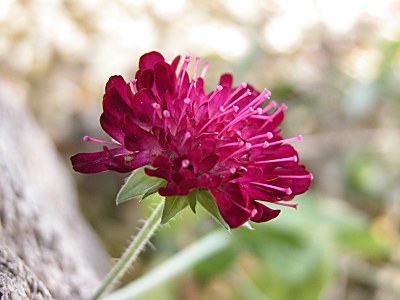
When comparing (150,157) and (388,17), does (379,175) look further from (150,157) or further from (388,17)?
(150,157)

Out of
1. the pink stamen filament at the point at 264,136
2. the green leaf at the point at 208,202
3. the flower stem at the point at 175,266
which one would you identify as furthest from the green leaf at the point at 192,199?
the flower stem at the point at 175,266

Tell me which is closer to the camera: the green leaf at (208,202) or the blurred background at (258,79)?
the green leaf at (208,202)

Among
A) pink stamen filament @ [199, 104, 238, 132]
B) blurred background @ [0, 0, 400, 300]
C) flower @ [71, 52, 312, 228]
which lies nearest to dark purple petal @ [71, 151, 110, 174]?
flower @ [71, 52, 312, 228]

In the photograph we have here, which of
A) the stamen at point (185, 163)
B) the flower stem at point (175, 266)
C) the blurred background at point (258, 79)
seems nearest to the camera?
the stamen at point (185, 163)

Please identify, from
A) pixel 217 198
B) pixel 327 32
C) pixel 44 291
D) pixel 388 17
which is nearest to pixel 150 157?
pixel 217 198

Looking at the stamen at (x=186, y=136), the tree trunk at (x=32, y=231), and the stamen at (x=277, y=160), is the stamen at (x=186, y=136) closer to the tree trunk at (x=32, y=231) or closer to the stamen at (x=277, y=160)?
the stamen at (x=277, y=160)
